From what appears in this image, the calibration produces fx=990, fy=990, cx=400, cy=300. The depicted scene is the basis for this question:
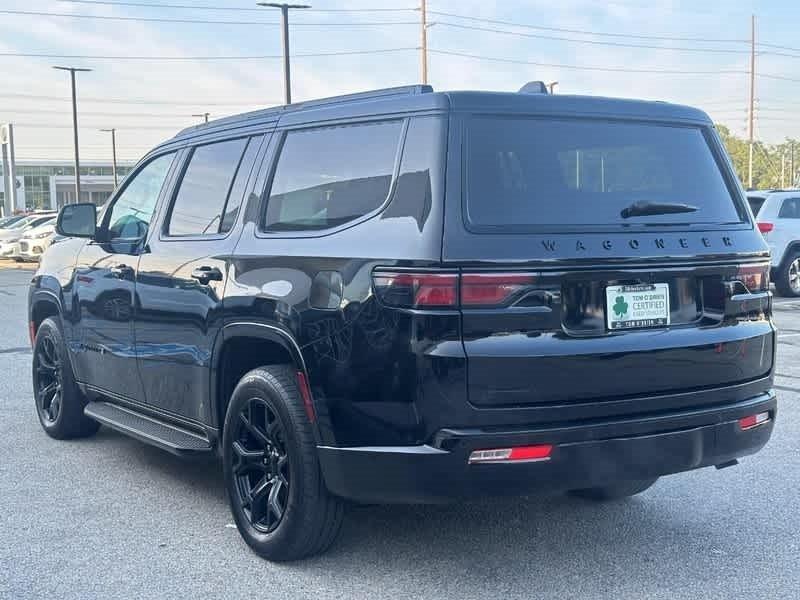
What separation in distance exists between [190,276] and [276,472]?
1.12 m

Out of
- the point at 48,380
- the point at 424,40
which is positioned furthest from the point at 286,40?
the point at 48,380

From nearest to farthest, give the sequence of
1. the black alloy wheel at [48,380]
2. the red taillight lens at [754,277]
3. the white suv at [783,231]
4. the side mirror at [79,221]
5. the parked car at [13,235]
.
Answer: the red taillight lens at [754,277], the side mirror at [79,221], the black alloy wheel at [48,380], the white suv at [783,231], the parked car at [13,235]

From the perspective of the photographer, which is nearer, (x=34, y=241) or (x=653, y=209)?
(x=653, y=209)

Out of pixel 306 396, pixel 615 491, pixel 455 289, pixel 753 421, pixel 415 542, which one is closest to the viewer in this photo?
pixel 455 289

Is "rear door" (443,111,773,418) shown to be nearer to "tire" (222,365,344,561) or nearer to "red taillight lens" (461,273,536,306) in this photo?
"red taillight lens" (461,273,536,306)

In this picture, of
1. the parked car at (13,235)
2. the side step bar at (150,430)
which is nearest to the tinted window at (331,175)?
the side step bar at (150,430)

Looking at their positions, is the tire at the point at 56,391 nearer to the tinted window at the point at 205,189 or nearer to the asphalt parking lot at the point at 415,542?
the asphalt parking lot at the point at 415,542

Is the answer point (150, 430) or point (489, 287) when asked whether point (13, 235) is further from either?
point (489, 287)

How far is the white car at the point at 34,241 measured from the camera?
1162 inches

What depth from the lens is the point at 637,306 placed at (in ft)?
12.4

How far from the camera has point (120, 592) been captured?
3.87 m

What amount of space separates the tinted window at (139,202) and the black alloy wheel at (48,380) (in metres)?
1.07

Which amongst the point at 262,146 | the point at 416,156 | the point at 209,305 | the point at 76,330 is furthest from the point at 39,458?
the point at 416,156

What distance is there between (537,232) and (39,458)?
12.4 ft
